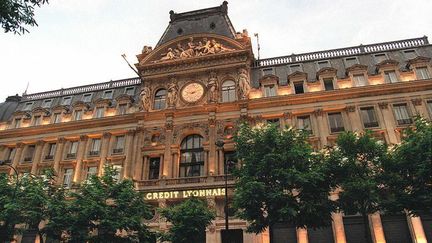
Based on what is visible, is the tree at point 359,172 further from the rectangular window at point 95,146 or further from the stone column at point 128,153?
the rectangular window at point 95,146

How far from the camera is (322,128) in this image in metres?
33.0

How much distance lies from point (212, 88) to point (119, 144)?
12.4 metres

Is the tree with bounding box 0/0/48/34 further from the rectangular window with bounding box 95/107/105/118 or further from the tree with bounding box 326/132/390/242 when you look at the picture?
the rectangular window with bounding box 95/107/105/118

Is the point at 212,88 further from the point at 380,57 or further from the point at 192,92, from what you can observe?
the point at 380,57

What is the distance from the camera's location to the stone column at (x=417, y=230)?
26141mm

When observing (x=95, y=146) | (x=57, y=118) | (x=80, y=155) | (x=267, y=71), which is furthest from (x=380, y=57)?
(x=57, y=118)

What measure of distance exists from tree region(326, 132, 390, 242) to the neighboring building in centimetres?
732

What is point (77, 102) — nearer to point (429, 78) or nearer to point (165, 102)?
point (165, 102)

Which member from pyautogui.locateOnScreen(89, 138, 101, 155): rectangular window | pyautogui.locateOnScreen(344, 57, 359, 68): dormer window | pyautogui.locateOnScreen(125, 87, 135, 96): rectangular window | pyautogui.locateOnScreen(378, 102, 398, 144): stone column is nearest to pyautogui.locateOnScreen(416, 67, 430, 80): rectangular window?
pyautogui.locateOnScreen(378, 102, 398, 144): stone column

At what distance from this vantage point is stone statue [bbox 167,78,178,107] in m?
37.4

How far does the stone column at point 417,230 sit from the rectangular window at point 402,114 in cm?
956

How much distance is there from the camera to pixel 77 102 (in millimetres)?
41844

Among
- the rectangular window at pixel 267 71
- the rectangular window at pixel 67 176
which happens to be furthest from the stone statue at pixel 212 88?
the rectangular window at pixel 67 176

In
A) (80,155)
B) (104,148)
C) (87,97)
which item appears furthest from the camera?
(87,97)
